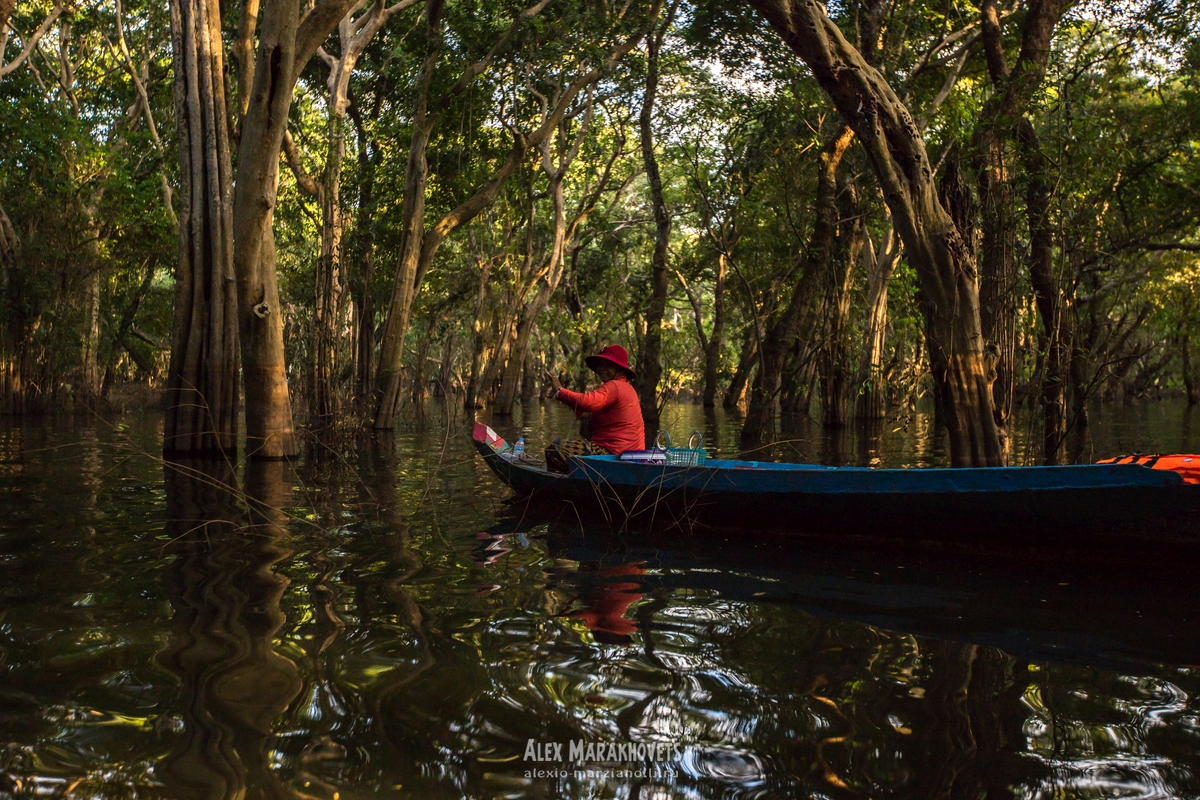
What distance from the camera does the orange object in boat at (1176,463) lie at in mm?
4578

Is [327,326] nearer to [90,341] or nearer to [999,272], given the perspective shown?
[999,272]

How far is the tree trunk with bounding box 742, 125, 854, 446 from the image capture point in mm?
13320

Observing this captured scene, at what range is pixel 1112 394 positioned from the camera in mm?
34969

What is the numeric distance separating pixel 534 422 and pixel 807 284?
967cm

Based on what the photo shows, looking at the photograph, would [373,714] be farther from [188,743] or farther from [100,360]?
[100,360]

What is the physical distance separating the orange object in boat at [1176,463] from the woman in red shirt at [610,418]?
3.50 metres

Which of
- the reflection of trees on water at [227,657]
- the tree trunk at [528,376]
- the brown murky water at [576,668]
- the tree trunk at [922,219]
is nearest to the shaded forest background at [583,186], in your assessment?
the tree trunk at [922,219]

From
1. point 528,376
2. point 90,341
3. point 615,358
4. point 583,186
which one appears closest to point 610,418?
point 615,358

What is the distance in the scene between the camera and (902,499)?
17.9ft

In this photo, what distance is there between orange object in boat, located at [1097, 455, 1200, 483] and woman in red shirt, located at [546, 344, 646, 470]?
3.50 m

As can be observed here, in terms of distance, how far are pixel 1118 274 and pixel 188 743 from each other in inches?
896

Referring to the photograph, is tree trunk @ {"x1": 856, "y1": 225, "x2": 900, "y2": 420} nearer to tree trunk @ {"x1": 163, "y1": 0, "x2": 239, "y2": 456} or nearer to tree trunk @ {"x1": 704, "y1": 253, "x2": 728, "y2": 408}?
tree trunk @ {"x1": 704, "y1": 253, "x2": 728, "y2": 408}

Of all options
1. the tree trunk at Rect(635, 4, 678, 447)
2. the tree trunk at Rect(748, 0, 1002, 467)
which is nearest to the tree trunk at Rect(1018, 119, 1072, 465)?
the tree trunk at Rect(748, 0, 1002, 467)

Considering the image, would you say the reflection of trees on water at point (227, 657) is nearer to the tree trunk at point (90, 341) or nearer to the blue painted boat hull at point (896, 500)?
the blue painted boat hull at point (896, 500)
